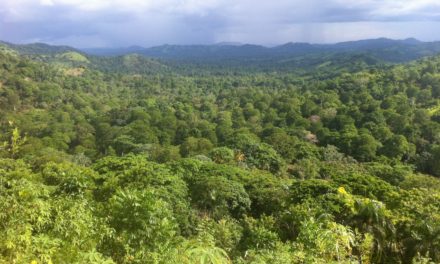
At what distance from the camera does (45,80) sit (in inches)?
3939

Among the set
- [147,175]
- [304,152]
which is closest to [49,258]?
[147,175]

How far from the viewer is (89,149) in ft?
172

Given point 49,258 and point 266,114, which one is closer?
point 49,258

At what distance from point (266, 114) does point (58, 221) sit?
61408 mm

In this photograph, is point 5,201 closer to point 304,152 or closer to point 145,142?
point 304,152

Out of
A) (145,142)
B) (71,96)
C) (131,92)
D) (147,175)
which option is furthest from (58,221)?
(131,92)

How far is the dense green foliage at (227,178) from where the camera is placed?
24.0 feet

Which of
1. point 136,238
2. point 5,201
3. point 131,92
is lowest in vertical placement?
point 131,92

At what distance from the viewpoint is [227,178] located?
2655 cm

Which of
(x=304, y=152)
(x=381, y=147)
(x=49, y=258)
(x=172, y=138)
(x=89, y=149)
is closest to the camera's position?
(x=49, y=258)

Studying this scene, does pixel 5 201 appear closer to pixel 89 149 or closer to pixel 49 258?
pixel 49 258

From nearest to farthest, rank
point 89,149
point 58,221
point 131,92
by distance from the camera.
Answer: point 58,221
point 89,149
point 131,92

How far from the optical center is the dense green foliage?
7.32m

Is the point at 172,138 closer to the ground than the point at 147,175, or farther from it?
closer to the ground
